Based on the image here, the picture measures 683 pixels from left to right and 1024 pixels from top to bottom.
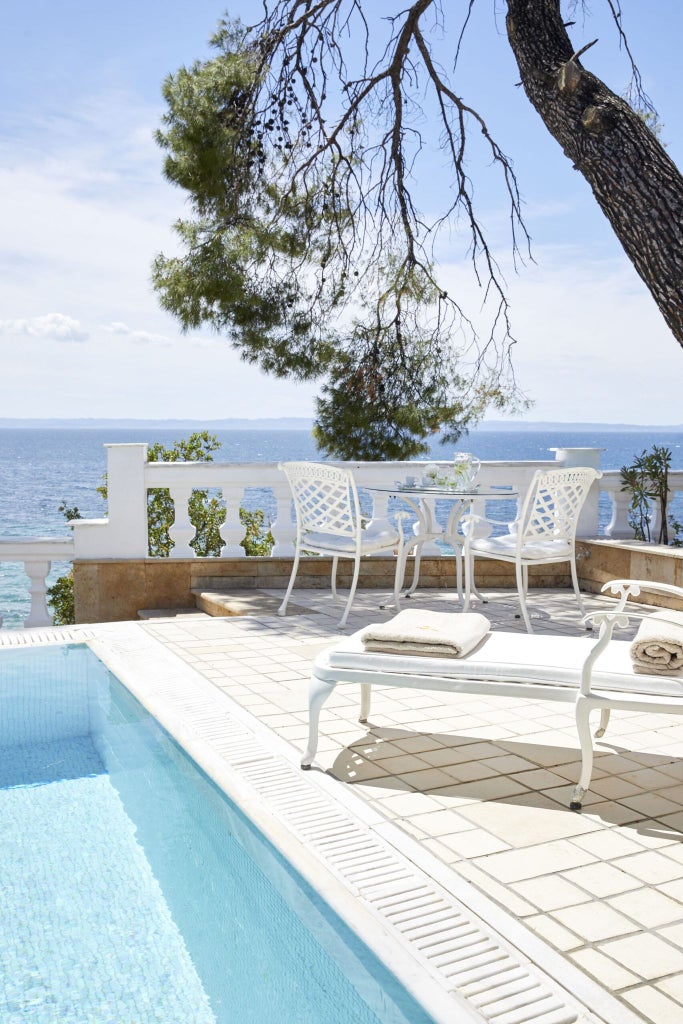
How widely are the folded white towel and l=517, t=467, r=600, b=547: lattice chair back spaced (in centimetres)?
215

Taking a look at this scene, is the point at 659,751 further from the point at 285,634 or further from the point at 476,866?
the point at 285,634

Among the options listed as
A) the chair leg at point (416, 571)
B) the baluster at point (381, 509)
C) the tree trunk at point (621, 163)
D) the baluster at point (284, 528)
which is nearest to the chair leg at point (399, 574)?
the chair leg at point (416, 571)

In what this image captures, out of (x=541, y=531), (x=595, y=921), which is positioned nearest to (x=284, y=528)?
(x=541, y=531)

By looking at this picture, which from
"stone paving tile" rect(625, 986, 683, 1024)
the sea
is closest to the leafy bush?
the sea

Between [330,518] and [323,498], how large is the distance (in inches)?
4.8

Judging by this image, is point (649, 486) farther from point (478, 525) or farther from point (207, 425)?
Result: point (207, 425)

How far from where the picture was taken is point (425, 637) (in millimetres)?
2994

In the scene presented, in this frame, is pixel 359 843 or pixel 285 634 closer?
pixel 359 843

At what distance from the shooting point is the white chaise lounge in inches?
108

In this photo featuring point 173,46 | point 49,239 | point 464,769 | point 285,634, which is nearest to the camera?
point 464,769

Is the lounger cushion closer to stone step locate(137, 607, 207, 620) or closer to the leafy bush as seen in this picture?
stone step locate(137, 607, 207, 620)

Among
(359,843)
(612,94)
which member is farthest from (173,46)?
(359,843)

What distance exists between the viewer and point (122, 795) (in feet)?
10.2

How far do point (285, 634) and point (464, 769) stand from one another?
2094 mm
